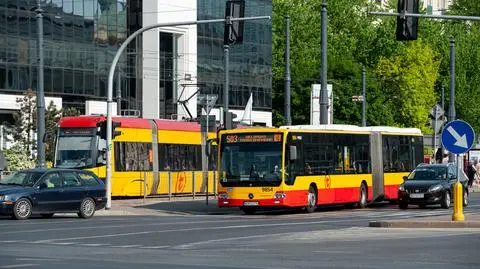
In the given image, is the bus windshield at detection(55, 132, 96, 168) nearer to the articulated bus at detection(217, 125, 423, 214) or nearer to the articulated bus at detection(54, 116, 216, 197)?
the articulated bus at detection(54, 116, 216, 197)

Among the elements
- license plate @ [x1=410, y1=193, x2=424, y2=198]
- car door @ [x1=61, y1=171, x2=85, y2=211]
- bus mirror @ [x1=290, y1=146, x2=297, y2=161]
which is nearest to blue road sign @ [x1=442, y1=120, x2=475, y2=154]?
bus mirror @ [x1=290, y1=146, x2=297, y2=161]

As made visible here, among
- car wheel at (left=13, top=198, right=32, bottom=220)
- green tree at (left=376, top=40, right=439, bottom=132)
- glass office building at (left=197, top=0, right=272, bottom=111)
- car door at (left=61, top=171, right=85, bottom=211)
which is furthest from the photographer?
green tree at (left=376, top=40, right=439, bottom=132)

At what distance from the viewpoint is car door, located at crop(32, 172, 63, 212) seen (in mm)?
34031

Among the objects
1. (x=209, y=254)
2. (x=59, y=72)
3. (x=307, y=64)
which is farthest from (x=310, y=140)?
(x=307, y=64)

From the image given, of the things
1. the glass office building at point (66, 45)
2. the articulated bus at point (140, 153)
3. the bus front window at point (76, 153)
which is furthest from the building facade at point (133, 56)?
the bus front window at point (76, 153)

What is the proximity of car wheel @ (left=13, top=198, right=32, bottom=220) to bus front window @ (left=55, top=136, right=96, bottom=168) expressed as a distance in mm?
11315

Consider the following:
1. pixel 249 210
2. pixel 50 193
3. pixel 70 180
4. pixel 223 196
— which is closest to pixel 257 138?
pixel 223 196

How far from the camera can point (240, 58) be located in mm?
88500

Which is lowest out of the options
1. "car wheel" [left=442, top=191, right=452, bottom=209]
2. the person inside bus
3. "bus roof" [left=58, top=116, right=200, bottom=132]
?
"car wheel" [left=442, top=191, right=452, bottom=209]

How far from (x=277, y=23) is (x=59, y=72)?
104 ft

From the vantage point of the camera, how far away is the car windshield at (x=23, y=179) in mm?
34312

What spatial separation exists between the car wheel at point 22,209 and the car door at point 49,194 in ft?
0.65

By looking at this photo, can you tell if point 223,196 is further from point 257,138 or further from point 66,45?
point 66,45

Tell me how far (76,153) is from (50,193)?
1129cm
